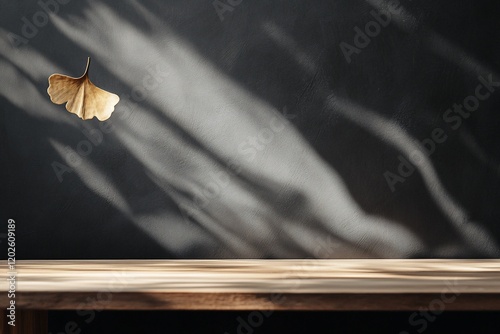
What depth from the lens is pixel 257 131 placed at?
7.86 feet

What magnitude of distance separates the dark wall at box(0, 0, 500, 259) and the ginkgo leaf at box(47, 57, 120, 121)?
9cm

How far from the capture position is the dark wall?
2.37 meters

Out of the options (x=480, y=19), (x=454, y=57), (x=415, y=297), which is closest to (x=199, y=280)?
(x=415, y=297)

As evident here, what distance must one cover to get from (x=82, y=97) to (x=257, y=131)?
74 cm

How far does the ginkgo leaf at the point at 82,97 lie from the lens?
2303 mm

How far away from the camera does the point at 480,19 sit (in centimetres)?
238

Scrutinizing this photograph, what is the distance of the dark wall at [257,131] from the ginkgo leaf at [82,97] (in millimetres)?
92
